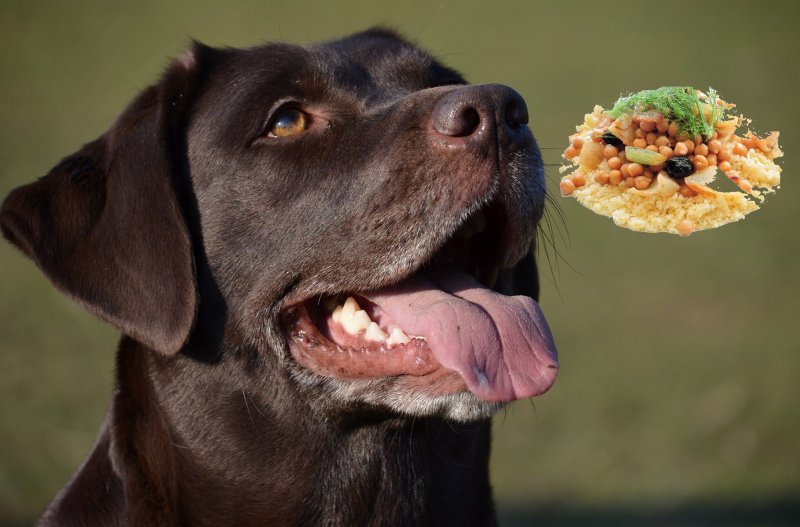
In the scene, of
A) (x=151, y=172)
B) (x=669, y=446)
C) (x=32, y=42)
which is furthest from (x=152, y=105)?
(x=32, y=42)

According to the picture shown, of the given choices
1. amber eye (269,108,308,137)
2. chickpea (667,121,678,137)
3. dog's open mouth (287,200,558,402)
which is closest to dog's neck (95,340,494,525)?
dog's open mouth (287,200,558,402)

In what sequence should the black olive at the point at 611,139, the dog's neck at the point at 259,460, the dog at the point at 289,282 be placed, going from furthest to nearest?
the black olive at the point at 611,139, the dog's neck at the point at 259,460, the dog at the point at 289,282

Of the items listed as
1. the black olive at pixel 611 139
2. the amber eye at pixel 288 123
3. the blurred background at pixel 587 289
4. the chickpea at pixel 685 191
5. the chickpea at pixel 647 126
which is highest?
the chickpea at pixel 647 126

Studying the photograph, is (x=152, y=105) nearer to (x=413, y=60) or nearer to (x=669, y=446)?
(x=413, y=60)

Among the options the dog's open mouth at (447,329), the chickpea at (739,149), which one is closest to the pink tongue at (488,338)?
the dog's open mouth at (447,329)

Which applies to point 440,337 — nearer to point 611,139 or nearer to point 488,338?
point 488,338

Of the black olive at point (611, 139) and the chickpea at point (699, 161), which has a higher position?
the black olive at point (611, 139)

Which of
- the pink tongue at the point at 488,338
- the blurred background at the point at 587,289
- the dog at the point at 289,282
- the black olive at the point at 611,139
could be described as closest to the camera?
the pink tongue at the point at 488,338

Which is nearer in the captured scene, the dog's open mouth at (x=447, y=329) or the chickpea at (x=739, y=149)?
the dog's open mouth at (x=447, y=329)

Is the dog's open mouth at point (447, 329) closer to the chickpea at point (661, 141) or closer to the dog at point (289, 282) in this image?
the dog at point (289, 282)
